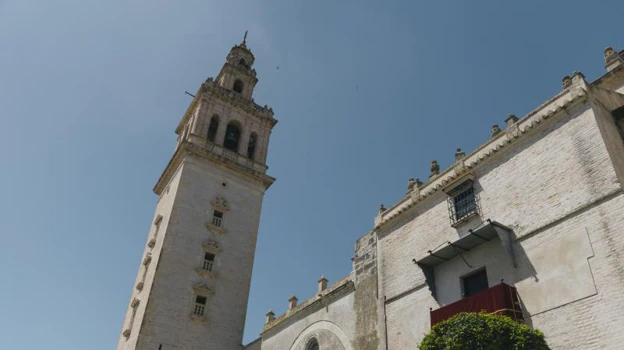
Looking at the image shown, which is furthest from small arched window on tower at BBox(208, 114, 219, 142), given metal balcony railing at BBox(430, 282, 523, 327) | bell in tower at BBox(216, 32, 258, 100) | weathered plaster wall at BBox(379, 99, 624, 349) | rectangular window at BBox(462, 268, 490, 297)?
metal balcony railing at BBox(430, 282, 523, 327)

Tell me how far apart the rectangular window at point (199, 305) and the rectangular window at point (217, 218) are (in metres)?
4.97

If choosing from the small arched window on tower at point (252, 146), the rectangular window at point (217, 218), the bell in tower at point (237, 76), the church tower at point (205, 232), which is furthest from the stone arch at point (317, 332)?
the bell in tower at point (237, 76)

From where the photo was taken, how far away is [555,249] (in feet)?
44.2

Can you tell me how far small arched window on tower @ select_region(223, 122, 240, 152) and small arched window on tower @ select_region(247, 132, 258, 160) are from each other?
104cm

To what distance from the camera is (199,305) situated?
2816cm

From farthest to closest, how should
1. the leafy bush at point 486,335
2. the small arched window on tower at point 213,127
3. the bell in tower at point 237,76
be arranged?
the bell in tower at point 237,76
the small arched window on tower at point 213,127
the leafy bush at point 486,335

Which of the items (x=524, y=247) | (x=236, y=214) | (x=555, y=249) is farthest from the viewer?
(x=236, y=214)

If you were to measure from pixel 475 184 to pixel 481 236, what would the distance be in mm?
2424

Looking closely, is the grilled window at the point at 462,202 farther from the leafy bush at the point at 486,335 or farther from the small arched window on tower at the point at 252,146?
the small arched window on tower at the point at 252,146

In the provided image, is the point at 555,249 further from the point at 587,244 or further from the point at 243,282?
the point at 243,282

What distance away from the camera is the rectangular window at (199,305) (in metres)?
27.9

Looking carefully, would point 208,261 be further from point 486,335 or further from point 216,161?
point 486,335

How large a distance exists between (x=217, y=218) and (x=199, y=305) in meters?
5.93

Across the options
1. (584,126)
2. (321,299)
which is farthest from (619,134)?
(321,299)
